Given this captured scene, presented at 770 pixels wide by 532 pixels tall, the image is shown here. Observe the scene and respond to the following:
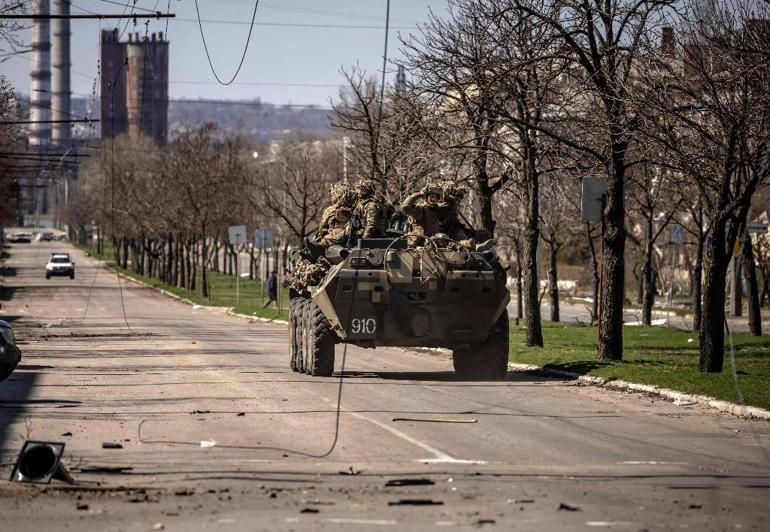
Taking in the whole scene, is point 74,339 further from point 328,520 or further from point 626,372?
point 328,520

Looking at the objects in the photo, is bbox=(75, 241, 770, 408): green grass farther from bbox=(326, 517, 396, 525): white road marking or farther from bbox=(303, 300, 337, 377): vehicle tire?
bbox=(326, 517, 396, 525): white road marking

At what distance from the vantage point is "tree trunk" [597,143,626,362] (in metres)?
24.0

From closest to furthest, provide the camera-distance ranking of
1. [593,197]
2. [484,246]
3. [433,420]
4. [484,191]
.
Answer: [433,420] < [484,246] < [593,197] < [484,191]

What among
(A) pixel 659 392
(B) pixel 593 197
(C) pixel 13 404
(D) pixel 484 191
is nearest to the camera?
(C) pixel 13 404

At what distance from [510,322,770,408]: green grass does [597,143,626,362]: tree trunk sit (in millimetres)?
453

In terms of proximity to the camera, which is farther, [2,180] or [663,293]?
[663,293]

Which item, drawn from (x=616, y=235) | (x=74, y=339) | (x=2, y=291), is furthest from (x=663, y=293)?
(x=616, y=235)

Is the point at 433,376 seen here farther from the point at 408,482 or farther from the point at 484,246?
the point at 408,482

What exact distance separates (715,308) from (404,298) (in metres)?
4.82

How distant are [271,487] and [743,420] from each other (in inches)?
308

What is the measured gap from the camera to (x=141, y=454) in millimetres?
13031

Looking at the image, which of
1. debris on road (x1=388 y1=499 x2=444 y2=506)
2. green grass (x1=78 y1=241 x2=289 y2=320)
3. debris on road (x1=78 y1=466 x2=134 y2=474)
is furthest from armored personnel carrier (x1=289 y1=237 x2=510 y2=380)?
green grass (x1=78 y1=241 x2=289 y2=320)

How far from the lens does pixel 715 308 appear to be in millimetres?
21297

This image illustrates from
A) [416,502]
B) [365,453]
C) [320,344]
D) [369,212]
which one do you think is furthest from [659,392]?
[416,502]
